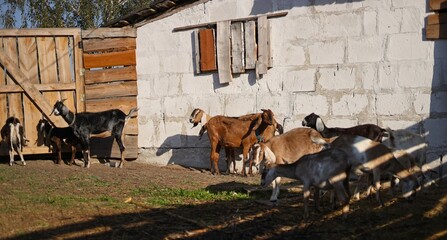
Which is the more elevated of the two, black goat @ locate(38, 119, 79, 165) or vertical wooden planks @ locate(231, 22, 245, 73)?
vertical wooden planks @ locate(231, 22, 245, 73)

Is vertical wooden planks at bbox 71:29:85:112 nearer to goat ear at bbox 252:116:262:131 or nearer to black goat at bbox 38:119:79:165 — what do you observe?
black goat at bbox 38:119:79:165

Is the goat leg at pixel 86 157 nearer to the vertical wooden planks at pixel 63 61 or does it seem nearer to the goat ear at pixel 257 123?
the vertical wooden planks at pixel 63 61

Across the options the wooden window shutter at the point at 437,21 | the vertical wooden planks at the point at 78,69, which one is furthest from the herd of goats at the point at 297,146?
the wooden window shutter at the point at 437,21

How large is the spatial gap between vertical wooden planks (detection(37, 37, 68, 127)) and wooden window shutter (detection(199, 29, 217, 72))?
3.52 meters

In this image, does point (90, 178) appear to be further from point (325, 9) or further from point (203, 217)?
point (325, 9)

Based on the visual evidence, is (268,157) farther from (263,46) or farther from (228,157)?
(263,46)

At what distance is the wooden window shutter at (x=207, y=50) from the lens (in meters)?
13.1

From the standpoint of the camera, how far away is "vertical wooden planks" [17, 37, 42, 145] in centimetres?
1391

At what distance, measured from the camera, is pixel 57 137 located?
45.1 feet

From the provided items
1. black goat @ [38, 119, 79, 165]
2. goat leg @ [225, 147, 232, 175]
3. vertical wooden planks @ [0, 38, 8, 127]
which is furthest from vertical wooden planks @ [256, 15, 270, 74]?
vertical wooden planks @ [0, 38, 8, 127]

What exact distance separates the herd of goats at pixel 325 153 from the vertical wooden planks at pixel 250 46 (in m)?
1.13

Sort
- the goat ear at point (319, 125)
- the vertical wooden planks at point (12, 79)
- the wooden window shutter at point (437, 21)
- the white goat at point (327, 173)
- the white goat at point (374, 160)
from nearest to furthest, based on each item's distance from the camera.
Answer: the white goat at point (327, 173) → the white goat at point (374, 160) → the goat ear at point (319, 125) → the wooden window shutter at point (437, 21) → the vertical wooden planks at point (12, 79)

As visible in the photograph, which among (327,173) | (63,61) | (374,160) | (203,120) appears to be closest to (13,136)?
(63,61)

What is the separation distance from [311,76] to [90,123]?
5.06 metres
